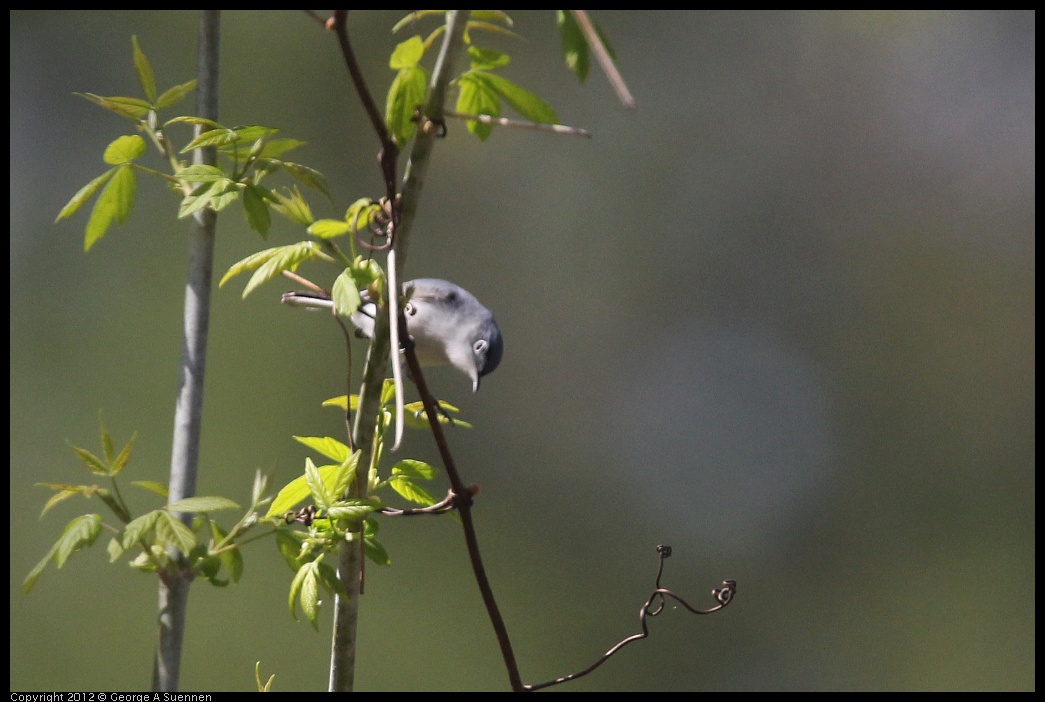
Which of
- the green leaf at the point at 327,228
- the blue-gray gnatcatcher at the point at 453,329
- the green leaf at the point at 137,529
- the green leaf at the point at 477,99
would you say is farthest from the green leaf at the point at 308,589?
the blue-gray gnatcatcher at the point at 453,329

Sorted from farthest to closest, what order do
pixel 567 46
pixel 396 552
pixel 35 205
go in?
pixel 396 552 → pixel 35 205 → pixel 567 46

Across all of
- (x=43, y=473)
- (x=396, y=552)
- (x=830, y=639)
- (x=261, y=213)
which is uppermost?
(x=261, y=213)

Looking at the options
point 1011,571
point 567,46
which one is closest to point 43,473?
point 567,46

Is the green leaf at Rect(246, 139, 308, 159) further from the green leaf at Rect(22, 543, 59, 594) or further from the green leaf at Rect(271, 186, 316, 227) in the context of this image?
the green leaf at Rect(22, 543, 59, 594)

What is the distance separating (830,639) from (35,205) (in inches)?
149

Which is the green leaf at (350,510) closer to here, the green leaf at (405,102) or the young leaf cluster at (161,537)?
the young leaf cluster at (161,537)

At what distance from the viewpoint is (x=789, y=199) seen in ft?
14.3

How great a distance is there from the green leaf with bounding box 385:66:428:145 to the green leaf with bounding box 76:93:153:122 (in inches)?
8.8

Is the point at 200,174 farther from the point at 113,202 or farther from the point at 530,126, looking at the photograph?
the point at 530,126

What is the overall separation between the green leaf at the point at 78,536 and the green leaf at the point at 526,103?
0.41 m

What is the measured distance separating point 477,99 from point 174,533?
0.37 metres

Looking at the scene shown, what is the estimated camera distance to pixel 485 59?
25.2 inches

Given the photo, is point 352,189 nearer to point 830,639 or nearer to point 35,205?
point 35,205

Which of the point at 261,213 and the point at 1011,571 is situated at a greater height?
the point at 261,213
